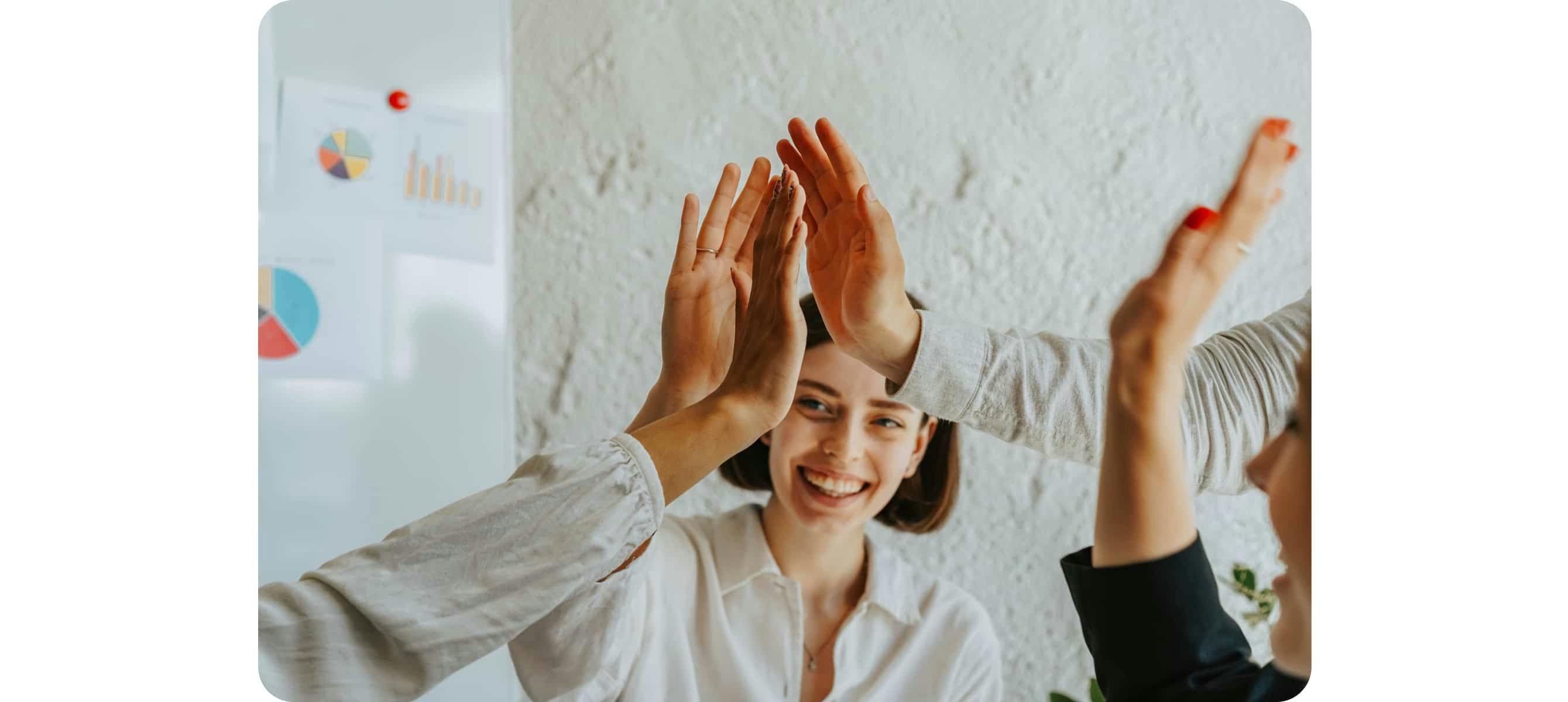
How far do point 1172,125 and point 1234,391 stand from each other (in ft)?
1.27

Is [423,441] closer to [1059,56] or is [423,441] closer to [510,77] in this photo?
[510,77]

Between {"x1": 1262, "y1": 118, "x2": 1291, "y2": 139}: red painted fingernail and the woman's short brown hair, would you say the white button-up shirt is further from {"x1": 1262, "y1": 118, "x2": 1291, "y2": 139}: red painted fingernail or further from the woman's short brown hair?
{"x1": 1262, "y1": 118, "x2": 1291, "y2": 139}: red painted fingernail

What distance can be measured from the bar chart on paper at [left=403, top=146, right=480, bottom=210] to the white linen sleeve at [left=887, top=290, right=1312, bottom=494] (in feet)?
2.00

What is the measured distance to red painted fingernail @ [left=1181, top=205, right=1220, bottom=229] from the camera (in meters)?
1.76

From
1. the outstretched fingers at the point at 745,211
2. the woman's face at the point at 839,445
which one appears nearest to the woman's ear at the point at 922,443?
the woman's face at the point at 839,445

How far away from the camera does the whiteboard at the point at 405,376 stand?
160cm

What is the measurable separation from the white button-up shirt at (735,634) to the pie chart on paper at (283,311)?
48 centimetres

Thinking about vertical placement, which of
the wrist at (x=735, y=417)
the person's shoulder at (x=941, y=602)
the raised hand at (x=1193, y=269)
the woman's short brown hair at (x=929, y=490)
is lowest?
the person's shoulder at (x=941, y=602)

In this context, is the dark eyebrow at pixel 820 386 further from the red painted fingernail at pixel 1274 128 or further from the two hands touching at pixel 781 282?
the red painted fingernail at pixel 1274 128

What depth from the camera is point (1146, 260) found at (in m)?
1.74

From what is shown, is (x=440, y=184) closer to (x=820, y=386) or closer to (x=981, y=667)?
(x=820, y=386)

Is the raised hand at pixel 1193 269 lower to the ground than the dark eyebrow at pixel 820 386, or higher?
higher

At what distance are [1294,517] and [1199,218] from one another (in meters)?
0.46

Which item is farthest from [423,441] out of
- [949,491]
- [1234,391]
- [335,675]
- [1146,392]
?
[1234,391]
